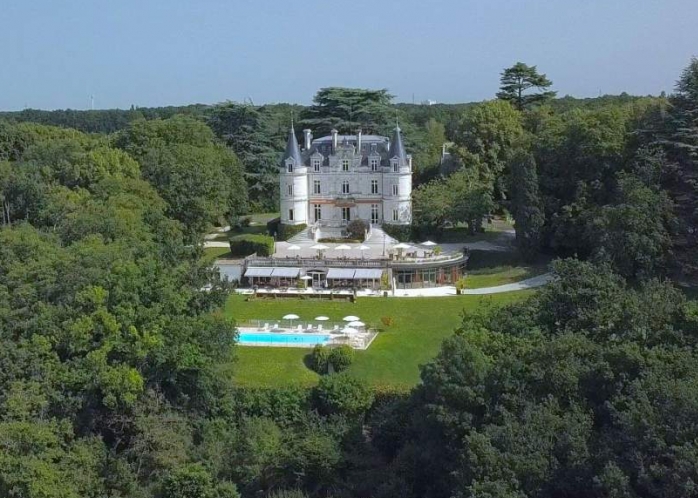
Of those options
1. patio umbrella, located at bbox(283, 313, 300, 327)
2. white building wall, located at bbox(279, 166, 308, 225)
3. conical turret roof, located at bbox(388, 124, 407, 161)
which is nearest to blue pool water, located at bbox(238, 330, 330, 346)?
patio umbrella, located at bbox(283, 313, 300, 327)

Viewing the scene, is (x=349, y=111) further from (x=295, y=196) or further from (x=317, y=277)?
(x=317, y=277)

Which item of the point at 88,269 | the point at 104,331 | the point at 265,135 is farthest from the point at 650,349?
the point at 265,135

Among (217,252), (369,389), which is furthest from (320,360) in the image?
(217,252)

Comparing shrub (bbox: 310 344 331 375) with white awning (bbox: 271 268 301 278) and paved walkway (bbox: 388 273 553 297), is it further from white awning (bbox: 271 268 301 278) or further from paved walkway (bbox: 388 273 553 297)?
white awning (bbox: 271 268 301 278)

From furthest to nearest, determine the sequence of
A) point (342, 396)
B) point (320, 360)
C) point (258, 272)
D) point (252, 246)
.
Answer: point (252, 246), point (258, 272), point (320, 360), point (342, 396)

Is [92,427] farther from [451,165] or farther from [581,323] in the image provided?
[451,165]

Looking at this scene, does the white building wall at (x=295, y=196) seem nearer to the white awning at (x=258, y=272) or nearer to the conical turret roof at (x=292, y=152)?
the conical turret roof at (x=292, y=152)
